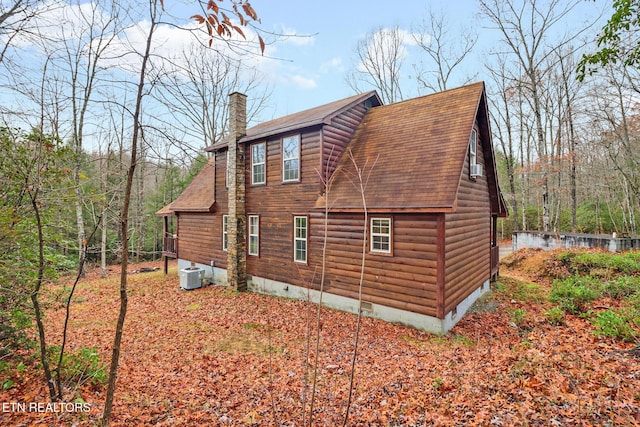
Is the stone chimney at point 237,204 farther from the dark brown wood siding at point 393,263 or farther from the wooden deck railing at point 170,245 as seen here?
the wooden deck railing at point 170,245

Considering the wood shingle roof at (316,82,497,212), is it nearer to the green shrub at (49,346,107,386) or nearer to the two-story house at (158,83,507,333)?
the two-story house at (158,83,507,333)

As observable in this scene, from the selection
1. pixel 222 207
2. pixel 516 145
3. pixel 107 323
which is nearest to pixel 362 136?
pixel 222 207

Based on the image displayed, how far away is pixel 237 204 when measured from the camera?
12492mm

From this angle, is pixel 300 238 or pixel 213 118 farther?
pixel 213 118

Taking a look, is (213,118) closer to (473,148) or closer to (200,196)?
(200,196)

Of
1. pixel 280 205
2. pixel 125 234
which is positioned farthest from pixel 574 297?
pixel 125 234

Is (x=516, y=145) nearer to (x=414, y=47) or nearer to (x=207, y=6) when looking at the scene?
(x=414, y=47)

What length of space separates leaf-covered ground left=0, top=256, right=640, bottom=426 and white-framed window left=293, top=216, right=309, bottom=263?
1.94 m

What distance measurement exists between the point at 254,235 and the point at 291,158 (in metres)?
3.82

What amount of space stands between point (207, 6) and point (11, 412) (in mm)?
5795

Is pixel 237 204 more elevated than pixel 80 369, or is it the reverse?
pixel 237 204

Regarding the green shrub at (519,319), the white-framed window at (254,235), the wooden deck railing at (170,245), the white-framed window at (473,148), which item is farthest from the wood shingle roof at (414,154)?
the wooden deck railing at (170,245)

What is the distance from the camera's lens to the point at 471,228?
406 inches

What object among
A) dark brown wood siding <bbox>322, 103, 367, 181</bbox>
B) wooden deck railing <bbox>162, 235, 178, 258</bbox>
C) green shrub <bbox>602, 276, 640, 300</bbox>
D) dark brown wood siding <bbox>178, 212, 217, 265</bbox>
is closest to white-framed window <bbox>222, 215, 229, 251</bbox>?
Result: dark brown wood siding <bbox>178, 212, 217, 265</bbox>
